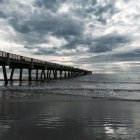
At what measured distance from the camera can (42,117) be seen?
1009cm

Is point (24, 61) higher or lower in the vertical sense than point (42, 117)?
higher

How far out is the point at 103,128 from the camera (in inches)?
322

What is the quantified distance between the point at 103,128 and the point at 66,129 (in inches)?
40.7

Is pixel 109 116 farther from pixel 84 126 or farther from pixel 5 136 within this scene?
pixel 5 136

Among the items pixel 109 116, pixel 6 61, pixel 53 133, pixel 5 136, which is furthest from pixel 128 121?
pixel 6 61

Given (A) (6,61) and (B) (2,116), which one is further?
(A) (6,61)

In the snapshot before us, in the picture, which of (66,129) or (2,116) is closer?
(66,129)

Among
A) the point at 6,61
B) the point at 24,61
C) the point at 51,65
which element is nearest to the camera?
the point at 6,61

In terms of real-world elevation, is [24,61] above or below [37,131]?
above

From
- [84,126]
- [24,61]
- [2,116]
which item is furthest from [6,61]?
[84,126]

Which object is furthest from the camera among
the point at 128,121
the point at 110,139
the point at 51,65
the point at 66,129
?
the point at 51,65

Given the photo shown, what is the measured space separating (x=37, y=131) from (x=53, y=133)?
1.56 ft

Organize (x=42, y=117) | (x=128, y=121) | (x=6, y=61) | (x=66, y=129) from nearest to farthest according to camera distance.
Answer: (x=66, y=129) < (x=128, y=121) < (x=42, y=117) < (x=6, y=61)

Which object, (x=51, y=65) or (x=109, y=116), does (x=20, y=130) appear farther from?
(x=51, y=65)
